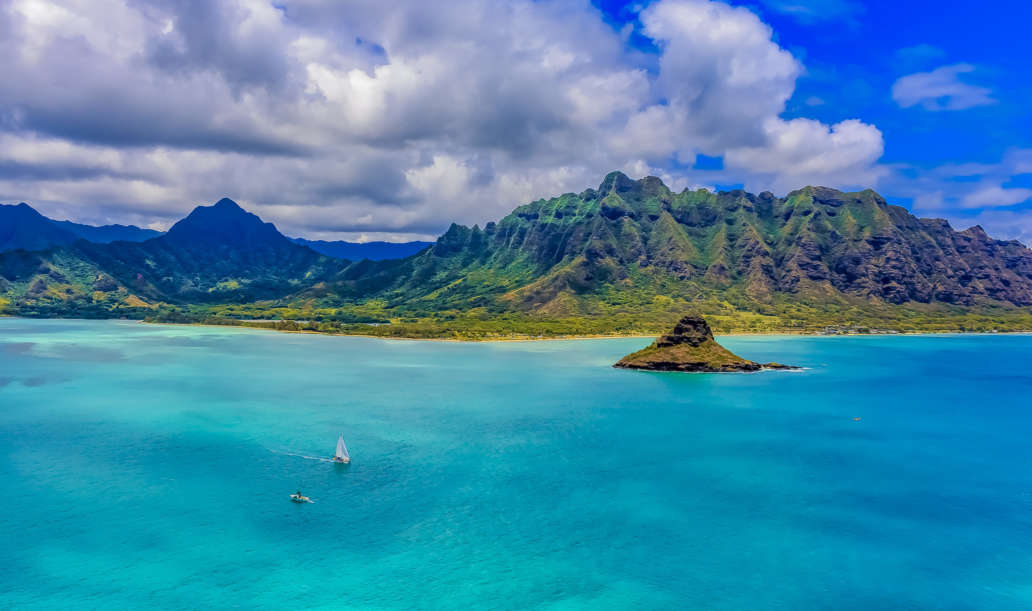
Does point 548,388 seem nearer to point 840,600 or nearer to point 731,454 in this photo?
point 731,454

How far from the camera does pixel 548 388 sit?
121 metres

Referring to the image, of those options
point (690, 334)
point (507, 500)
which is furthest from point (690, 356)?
point (507, 500)

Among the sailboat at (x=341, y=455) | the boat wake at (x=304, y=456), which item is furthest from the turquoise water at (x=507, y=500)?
the sailboat at (x=341, y=455)

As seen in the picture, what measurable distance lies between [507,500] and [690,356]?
105m

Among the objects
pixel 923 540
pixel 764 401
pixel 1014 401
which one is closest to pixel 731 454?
pixel 923 540

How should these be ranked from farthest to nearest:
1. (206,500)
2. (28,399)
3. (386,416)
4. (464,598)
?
(28,399), (386,416), (206,500), (464,598)

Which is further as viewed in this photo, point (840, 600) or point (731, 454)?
point (731, 454)

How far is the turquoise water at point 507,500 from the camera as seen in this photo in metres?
40.5

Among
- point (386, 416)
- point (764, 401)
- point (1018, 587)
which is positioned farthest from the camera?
point (764, 401)

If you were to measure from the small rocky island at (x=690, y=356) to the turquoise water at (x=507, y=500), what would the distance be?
35.4m

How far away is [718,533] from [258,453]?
50836 millimetres

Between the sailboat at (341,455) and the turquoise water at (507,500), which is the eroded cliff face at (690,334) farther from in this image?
the sailboat at (341,455)

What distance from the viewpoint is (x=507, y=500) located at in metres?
56.2

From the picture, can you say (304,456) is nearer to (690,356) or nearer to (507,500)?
(507,500)
